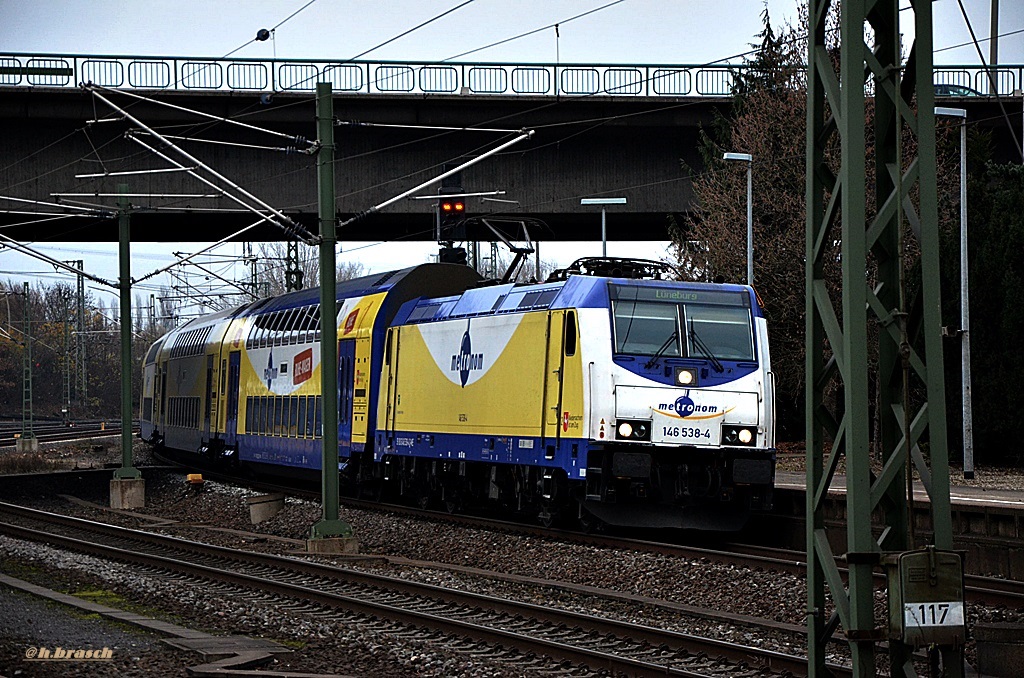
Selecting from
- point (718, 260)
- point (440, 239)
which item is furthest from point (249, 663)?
point (718, 260)

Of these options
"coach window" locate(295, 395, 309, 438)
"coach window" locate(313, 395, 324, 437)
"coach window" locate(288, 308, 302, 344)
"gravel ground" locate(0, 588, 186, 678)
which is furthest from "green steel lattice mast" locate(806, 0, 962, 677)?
"coach window" locate(288, 308, 302, 344)

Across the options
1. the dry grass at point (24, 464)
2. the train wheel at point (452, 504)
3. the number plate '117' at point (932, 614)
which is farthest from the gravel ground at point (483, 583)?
the dry grass at point (24, 464)

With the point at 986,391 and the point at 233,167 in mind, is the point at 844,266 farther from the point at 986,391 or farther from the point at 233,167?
the point at 233,167

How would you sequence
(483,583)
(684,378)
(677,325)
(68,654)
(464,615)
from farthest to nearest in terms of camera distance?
(677,325), (684,378), (483,583), (464,615), (68,654)

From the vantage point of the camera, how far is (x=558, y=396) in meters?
19.3

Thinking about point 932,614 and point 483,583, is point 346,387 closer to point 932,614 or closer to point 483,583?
point 483,583

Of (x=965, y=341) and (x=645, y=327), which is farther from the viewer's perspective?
(x=965, y=341)

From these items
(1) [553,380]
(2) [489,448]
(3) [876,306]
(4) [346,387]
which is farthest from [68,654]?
(4) [346,387]

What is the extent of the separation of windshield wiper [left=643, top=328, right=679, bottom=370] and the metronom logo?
8769 mm

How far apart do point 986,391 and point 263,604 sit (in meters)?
20.6

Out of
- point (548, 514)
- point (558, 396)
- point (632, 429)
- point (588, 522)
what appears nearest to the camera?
point (632, 429)

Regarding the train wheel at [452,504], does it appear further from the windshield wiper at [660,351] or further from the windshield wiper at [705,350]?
the windshield wiper at [705,350]

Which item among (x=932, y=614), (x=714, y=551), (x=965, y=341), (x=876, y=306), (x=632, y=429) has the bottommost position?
(x=714, y=551)

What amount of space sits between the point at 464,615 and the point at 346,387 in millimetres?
13843
